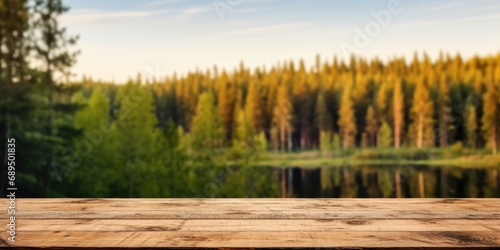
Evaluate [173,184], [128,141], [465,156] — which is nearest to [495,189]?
[465,156]

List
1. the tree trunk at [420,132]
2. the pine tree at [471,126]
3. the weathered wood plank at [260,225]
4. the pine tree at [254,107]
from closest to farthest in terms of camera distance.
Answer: the weathered wood plank at [260,225] → the pine tree at [471,126] → the tree trunk at [420,132] → the pine tree at [254,107]

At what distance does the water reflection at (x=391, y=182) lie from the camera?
3109 centimetres

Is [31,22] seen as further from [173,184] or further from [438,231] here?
[438,231]

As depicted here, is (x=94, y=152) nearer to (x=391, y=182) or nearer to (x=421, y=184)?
(x=391, y=182)

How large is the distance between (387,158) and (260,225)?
107 feet

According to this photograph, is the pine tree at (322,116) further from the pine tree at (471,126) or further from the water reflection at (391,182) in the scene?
the pine tree at (471,126)

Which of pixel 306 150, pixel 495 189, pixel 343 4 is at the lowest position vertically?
pixel 495 189

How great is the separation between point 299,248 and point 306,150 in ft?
105

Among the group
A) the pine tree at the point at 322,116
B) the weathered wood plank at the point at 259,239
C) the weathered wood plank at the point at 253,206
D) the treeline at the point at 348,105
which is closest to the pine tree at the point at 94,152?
the treeline at the point at 348,105

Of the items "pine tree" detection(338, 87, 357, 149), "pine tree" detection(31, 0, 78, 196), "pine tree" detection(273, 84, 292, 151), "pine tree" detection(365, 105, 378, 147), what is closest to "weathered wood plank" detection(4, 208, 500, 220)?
"pine tree" detection(31, 0, 78, 196)

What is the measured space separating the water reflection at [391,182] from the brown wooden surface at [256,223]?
2831 cm

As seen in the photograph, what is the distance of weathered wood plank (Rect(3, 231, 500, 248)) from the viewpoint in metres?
1.51

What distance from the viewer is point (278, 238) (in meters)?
1.59

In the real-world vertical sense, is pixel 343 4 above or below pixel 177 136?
above
